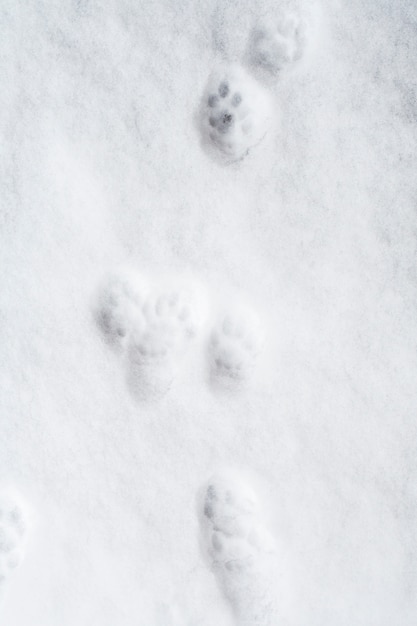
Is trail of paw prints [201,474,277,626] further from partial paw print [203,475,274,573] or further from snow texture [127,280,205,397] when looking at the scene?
snow texture [127,280,205,397]

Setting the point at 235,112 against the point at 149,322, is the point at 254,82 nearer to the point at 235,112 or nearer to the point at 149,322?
the point at 235,112

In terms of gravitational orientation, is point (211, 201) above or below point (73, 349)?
above

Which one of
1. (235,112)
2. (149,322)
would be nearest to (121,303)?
(149,322)

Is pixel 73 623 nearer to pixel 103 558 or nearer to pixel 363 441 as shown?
pixel 103 558

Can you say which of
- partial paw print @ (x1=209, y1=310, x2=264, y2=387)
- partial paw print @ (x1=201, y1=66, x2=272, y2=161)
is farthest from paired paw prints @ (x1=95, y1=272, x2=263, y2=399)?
partial paw print @ (x1=201, y1=66, x2=272, y2=161)

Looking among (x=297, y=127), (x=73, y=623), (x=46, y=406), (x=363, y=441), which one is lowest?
(x=73, y=623)

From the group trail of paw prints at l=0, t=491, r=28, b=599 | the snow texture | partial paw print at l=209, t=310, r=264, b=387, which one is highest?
partial paw print at l=209, t=310, r=264, b=387

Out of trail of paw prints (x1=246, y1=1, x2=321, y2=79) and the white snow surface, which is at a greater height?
Result: trail of paw prints (x1=246, y1=1, x2=321, y2=79)

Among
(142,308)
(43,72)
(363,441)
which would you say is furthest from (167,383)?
(43,72)
